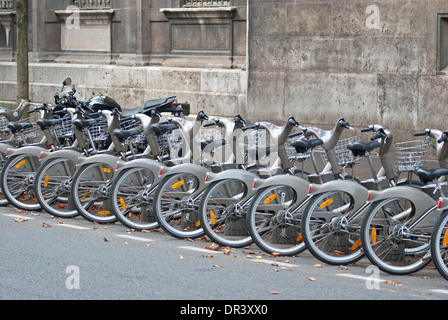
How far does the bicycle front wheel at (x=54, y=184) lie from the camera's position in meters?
9.84

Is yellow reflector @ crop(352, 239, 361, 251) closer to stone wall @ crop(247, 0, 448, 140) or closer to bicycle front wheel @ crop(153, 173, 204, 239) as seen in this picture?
bicycle front wheel @ crop(153, 173, 204, 239)

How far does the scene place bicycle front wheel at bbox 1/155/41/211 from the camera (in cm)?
1020

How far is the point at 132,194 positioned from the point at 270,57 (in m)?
7.17

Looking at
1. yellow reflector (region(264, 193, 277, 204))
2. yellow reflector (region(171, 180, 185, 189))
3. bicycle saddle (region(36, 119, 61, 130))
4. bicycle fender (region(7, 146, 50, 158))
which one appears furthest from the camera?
bicycle saddle (region(36, 119, 61, 130))

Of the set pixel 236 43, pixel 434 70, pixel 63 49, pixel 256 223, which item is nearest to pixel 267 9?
pixel 236 43

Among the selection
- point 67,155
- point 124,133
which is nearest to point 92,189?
point 67,155

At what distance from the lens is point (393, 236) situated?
7383 millimetres

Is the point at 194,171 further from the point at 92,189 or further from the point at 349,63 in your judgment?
the point at 349,63

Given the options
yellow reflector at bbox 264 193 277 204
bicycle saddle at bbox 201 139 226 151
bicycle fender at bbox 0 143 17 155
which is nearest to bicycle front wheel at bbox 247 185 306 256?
yellow reflector at bbox 264 193 277 204

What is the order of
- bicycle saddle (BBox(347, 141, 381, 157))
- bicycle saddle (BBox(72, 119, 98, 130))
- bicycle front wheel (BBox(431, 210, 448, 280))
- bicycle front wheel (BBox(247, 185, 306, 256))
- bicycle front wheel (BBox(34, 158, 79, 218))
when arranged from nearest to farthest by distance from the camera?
bicycle front wheel (BBox(431, 210, 448, 280)), bicycle saddle (BBox(347, 141, 381, 157)), bicycle front wheel (BBox(247, 185, 306, 256)), bicycle front wheel (BBox(34, 158, 79, 218)), bicycle saddle (BBox(72, 119, 98, 130))

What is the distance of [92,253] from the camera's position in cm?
787

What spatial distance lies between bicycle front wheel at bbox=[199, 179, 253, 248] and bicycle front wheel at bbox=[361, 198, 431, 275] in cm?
145

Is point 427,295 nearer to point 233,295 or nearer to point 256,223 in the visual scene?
point 233,295

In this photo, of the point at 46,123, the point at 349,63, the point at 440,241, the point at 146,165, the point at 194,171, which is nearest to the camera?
the point at 440,241
